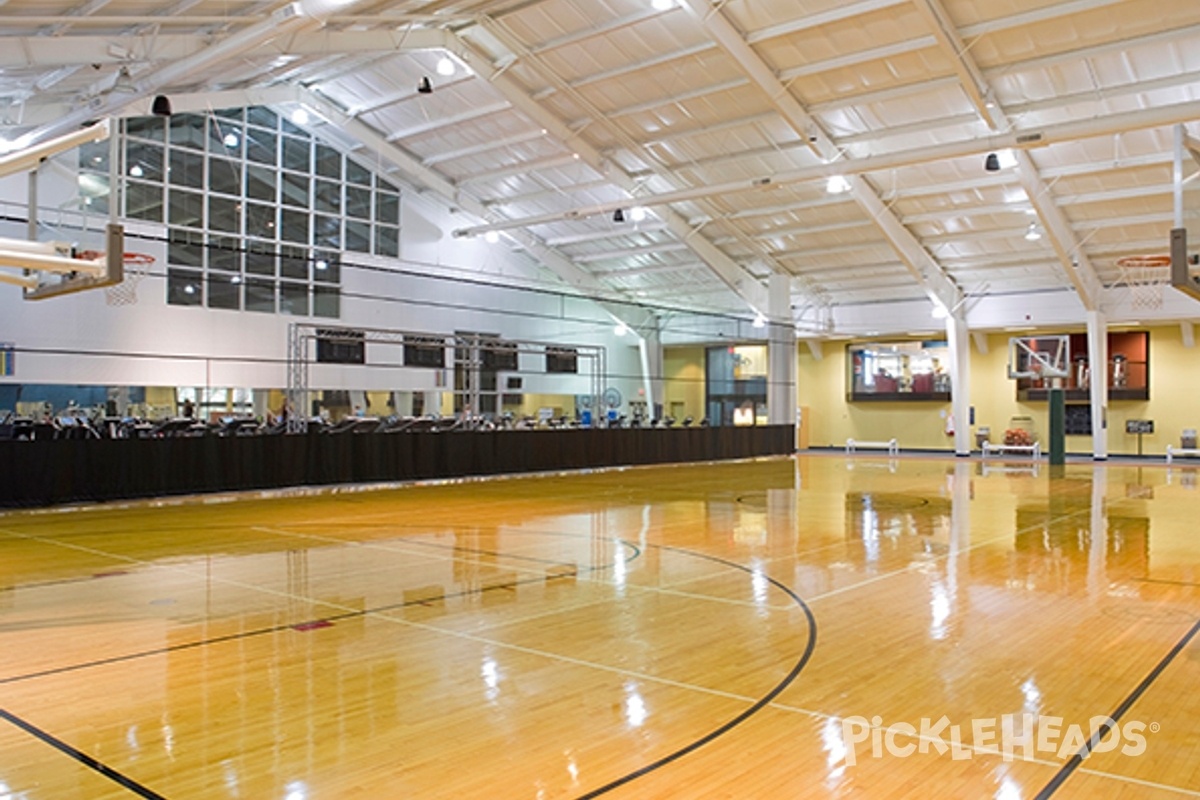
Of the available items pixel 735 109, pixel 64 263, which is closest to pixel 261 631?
pixel 64 263

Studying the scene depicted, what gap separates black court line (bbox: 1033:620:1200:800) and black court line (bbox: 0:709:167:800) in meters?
2.80

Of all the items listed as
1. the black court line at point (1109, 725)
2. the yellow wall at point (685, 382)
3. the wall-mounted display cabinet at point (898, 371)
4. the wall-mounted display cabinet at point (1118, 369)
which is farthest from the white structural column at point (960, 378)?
the black court line at point (1109, 725)

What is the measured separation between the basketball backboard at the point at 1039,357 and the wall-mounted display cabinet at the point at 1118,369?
0.74 meters

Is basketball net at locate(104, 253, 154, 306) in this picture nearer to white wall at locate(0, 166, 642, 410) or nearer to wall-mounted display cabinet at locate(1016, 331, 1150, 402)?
white wall at locate(0, 166, 642, 410)

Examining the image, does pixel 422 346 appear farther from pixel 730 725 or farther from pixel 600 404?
pixel 730 725

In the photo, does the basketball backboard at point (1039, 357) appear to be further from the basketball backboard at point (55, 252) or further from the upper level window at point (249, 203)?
the basketball backboard at point (55, 252)

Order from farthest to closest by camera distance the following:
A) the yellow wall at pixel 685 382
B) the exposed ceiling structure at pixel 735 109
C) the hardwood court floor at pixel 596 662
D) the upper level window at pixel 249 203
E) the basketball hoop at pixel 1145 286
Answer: the yellow wall at pixel 685 382, the basketball hoop at pixel 1145 286, the upper level window at pixel 249 203, the exposed ceiling structure at pixel 735 109, the hardwood court floor at pixel 596 662

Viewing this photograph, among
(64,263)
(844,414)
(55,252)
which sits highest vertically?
(55,252)

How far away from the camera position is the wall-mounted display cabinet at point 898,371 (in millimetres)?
28422

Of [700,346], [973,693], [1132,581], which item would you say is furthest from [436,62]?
[973,693]

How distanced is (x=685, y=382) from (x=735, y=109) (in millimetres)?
11592

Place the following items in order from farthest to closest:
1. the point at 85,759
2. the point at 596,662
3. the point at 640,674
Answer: the point at 596,662 → the point at 640,674 → the point at 85,759

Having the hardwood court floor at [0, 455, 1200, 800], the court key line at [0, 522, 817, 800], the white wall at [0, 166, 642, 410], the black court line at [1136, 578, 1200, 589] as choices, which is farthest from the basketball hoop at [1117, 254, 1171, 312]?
the court key line at [0, 522, 817, 800]

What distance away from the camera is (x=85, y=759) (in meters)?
3.21
